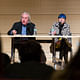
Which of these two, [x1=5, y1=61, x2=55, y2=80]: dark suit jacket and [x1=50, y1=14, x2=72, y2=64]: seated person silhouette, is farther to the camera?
[x1=50, y1=14, x2=72, y2=64]: seated person silhouette

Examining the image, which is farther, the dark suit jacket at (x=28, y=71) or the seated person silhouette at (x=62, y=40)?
the seated person silhouette at (x=62, y=40)

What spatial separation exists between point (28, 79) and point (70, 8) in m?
6.92

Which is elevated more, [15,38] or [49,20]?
[49,20]

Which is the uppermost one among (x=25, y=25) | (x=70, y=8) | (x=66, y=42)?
(x=70, y=8)

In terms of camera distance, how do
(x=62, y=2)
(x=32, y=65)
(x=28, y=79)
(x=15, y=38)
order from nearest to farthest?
(x=28, y=79)
(x=32, y=65)
(x=15, y=38)
(x=62, y=2)

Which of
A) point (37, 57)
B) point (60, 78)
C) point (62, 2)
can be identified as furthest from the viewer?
point (62, 2)

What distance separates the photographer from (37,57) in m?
1.39

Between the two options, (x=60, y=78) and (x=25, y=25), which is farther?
(x=25, y=25)

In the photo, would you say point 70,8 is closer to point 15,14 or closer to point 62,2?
point 62,2

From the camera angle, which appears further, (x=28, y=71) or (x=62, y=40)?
(x=62, y=40)

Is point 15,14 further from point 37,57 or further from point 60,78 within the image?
point 60,78

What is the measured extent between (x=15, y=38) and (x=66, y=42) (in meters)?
1.06

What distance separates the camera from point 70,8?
7719mm

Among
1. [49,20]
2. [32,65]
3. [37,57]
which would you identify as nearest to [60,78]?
[32,65]
